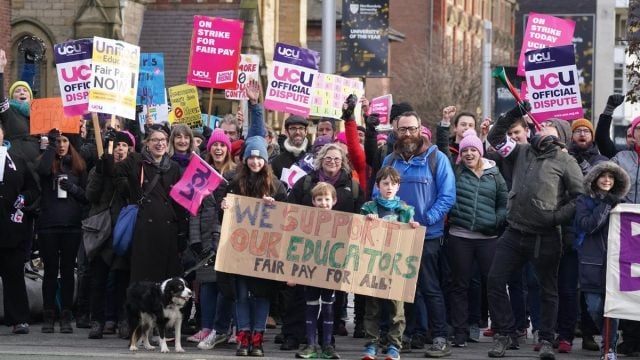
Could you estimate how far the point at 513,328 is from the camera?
14336 millimetres

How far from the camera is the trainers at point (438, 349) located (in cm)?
1350

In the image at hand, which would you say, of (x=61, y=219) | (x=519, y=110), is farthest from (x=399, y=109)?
(x=61, y=219)

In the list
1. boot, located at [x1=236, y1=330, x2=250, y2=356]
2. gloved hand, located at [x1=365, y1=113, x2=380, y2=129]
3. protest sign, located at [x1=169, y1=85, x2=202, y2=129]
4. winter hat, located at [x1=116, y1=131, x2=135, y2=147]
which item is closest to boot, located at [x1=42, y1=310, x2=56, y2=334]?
winter hat, located at [x1=116, y1=131, x2=135, y2=147]

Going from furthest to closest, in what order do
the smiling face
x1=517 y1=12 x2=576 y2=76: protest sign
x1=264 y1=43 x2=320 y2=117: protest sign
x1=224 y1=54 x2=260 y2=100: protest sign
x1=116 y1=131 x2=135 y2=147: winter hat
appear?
x1=224 y1=54 x2=260 y2=100: protest sign → x1=517 y1=12 x2=576 y2=76: protest sign → x1=264 y1=43 x2=320 y2=117: protest sign → the smiling face → x1=116 y1=131 x2=135 y2=147: winter hat

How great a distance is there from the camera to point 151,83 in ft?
66.3

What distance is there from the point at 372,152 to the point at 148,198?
7.44 feet

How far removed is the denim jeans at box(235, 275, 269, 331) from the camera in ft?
43.9

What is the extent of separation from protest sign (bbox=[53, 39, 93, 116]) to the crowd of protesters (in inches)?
18.6

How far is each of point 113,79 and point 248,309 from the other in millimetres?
3300

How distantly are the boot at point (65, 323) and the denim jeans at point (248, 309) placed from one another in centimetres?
243

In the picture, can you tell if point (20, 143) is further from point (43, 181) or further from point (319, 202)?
point (319, 202)

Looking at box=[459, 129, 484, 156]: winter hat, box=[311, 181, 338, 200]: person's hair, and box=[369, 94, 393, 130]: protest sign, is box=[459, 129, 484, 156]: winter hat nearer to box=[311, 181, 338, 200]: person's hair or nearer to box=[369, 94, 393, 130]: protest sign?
box=[311, 181, 338, 200]: person's hair

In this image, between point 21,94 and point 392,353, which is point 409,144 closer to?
point 392,353

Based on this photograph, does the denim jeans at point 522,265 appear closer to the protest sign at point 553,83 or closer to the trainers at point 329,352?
the trainers at point 329,352
